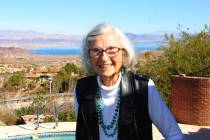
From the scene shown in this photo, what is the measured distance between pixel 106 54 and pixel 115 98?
0.71ft

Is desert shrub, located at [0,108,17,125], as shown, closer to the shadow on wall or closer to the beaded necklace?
the shadow on wall

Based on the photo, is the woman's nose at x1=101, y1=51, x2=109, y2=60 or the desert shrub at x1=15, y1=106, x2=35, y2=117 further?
the desert shrub at x1=15, y1=106, x2=35, y2=117

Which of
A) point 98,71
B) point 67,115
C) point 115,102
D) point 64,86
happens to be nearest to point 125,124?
point 115,102

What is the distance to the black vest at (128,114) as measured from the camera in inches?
72.7

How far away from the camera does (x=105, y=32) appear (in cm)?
190

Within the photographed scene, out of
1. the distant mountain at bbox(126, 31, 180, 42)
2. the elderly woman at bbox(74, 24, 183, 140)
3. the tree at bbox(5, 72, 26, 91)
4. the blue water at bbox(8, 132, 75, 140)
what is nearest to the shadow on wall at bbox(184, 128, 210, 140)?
the distant mountain at bbox(126, 31, 180, 42)

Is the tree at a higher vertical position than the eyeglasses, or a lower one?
lower

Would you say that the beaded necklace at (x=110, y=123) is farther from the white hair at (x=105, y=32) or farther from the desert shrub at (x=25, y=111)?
the desert shrub at (x=25, y=111)

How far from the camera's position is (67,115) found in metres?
13.2

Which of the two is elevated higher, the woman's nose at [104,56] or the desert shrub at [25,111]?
the woman's nose at [104,56]

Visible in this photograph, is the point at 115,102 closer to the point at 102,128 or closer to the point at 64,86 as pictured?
the point at 102,128

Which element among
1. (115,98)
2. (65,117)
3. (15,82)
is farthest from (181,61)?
(15,82)

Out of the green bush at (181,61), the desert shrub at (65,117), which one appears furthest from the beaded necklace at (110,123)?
the desert shrub at (65,117)

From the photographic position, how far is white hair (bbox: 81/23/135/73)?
1909 mm
